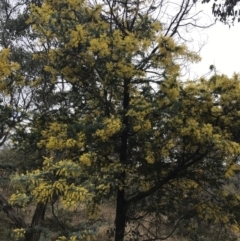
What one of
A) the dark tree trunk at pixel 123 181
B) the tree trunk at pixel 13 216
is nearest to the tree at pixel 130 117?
the dark tree trunk at pixel 123 181

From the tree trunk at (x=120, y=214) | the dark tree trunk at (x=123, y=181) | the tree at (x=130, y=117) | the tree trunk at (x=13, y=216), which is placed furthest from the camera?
the tree trunk at (x=13, y=216)

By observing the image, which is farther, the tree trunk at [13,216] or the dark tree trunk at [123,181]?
the tree trunk at [13,216]

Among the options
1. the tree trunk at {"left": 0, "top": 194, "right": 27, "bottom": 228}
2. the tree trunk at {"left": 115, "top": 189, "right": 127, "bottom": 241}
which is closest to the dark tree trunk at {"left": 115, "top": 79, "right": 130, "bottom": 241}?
the tree trunk at {"left": 115, "top": 189, "right": 127, "bottom": 241}

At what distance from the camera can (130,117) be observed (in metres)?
5.21

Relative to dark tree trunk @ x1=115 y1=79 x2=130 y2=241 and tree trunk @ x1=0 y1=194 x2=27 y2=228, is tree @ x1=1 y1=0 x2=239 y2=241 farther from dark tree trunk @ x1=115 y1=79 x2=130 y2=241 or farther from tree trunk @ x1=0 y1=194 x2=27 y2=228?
tree trunk @ x1=0 y1=194 x2=27 y2=228

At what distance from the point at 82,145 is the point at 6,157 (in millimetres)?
7674

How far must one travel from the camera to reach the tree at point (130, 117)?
5.05 meters

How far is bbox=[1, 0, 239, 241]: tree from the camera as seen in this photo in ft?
16.6

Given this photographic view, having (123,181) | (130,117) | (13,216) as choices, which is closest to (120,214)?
(123,181)

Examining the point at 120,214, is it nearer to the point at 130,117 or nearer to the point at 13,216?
the point at 130,117

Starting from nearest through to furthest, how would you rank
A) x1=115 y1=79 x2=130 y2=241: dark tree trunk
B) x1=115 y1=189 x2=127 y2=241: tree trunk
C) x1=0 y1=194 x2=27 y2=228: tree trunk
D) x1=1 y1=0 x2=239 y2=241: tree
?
x1=1 y1=0 x2=239 y2=241: tree, x1=115 y1=79 x2=130 y2=241: dark tree trunk, x1=115 y1=189 x2=127 y2=241: tree trunk, x1=0 y1=194 x2=27 y2=228: tree trunk

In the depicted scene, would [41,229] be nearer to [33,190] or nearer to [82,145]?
[33,190]

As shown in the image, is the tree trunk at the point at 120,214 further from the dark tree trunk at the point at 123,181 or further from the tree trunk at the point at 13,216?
the tree trunk at the point at 13,216

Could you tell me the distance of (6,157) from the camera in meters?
12.1
